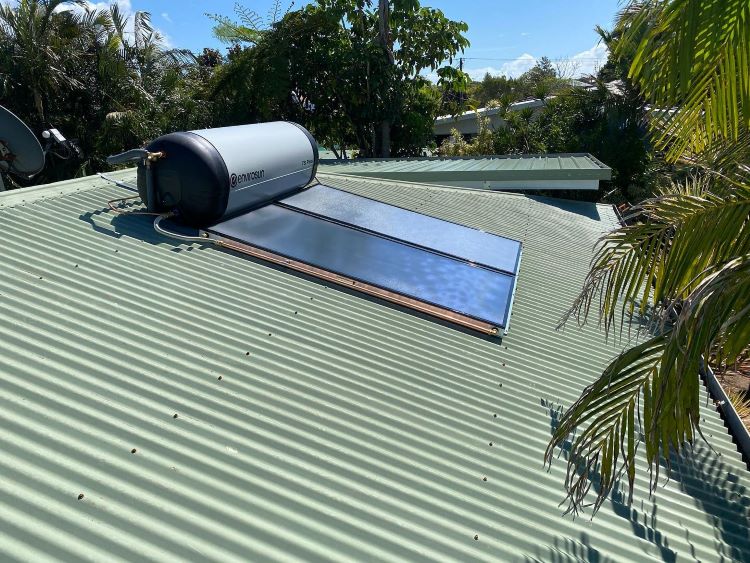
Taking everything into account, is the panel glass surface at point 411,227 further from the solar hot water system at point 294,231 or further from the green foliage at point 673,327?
Answer: the green foliage at point 673,327

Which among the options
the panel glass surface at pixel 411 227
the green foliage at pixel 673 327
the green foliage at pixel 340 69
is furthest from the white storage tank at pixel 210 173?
the green foliage at pixel 340 69

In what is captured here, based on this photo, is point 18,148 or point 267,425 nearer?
point 267,425

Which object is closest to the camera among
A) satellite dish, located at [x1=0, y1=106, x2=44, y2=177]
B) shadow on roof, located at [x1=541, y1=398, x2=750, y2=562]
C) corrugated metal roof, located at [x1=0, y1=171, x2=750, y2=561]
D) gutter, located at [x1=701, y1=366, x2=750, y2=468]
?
corrugated metal roof, located at [x1=0, y1=171, x2=750, y2=561]

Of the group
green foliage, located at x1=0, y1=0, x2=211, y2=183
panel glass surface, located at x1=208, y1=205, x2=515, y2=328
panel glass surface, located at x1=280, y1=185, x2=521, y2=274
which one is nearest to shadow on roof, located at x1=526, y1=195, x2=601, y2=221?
panel glass surface, located at x1=280, y1=185, x2=521, y2=274

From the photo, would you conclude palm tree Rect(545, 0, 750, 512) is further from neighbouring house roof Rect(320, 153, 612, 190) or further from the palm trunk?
the palm trunk

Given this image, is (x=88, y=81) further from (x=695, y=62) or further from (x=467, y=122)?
(x=467, y=122)

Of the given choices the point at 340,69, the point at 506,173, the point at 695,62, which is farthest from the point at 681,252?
the point at 340,69
